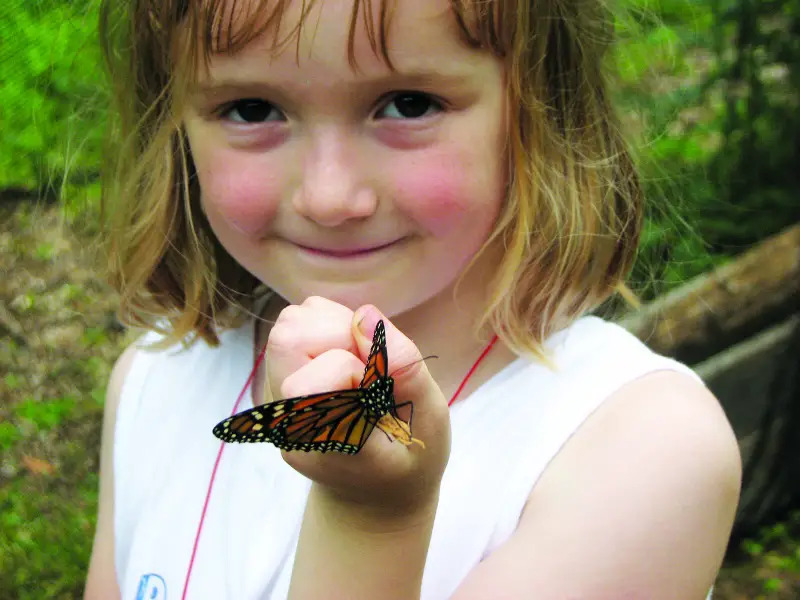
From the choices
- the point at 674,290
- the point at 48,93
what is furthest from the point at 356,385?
the point at 48,93

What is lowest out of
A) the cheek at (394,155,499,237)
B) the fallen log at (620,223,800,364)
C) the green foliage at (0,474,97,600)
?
the green foliage at (0,474,97,600)

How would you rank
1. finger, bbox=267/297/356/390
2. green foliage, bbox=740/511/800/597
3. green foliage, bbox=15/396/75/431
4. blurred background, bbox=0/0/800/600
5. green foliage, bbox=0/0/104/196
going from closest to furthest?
finger, bbox=267/297/356/390, green foliage, bbox=0/0/104/196, blurred background, bbox=0/0/800/600, green foliage, bbox=740/511/800/597, green foliage, bbox=15/396/75/431

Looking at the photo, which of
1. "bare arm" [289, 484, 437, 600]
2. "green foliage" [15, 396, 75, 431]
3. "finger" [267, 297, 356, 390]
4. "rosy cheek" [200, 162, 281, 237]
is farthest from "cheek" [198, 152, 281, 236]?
"green foliage" [15, 396, 75, 431]

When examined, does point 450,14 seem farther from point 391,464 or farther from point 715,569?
point 715,569

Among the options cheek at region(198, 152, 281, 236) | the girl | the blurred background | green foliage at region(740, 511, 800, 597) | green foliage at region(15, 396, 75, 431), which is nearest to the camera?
the girl

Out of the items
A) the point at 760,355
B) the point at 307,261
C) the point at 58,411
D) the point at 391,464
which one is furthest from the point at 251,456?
the point at 58,411

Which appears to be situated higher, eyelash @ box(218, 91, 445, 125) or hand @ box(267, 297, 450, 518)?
eyelash @ box(218, 91, 445, 125)

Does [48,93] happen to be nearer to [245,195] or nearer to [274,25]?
[245,195]

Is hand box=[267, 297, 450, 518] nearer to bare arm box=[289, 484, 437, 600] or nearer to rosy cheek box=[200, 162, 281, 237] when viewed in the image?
bare arm box=[289, 484, 437, 600]
